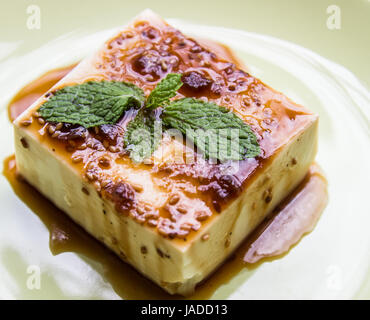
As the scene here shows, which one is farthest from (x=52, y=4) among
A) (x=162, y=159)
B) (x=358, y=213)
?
(x=358, y=213)

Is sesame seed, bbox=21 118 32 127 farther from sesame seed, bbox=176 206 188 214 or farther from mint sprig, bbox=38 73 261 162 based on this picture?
sesame seed, bbox=176 206 188 214

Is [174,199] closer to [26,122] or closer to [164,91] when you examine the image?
[164,91]

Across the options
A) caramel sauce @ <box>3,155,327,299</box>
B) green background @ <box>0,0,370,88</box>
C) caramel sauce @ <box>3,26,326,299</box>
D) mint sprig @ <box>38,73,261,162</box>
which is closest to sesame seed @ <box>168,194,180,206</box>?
caramel sauce @ <box>3,26,326,299</box>

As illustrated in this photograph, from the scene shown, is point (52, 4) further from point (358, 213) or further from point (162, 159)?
point (358, 213)

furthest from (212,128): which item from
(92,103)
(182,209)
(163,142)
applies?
(92,103)

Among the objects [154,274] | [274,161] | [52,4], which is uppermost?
[52,4]

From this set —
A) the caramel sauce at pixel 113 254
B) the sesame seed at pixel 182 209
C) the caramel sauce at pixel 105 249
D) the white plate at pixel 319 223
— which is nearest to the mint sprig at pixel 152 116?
the caramel sauce at pixel 105 249

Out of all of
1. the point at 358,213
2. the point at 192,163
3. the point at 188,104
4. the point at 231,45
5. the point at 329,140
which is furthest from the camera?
the point at 231,45
